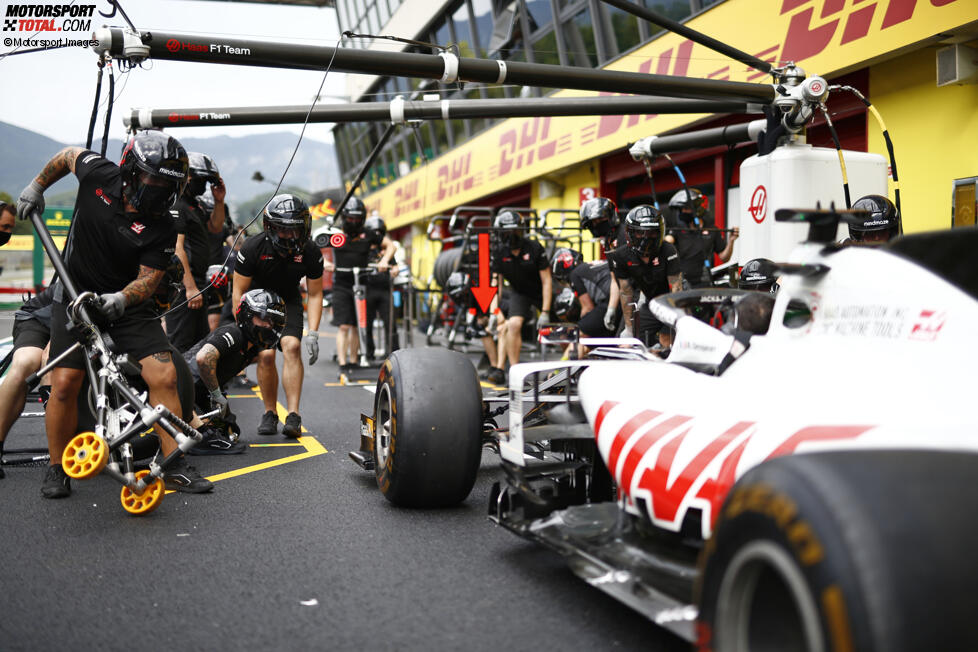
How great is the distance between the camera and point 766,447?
2.27 meters

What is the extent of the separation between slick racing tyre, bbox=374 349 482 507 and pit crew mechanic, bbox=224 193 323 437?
2.67 metres

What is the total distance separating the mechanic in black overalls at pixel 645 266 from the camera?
7.36 m

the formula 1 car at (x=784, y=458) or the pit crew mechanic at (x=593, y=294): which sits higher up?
the pit crew mechanic at (x=593, y=294)

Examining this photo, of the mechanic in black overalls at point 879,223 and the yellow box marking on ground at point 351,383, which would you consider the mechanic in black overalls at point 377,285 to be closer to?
the yellow box marking on ground at point 351,383

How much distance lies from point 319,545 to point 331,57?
11.6ft

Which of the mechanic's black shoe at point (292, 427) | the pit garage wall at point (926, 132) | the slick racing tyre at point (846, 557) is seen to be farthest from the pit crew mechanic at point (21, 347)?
the pit garage wall at point (926, 132)

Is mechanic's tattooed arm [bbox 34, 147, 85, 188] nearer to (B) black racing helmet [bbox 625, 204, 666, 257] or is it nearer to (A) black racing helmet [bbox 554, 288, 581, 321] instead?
(B) black racing helmet [bbox 625, 204, 666, 257]

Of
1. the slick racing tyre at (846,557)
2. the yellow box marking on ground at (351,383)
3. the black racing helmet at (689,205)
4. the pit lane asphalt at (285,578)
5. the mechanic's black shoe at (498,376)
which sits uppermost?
the black racing helmet at (689,205)

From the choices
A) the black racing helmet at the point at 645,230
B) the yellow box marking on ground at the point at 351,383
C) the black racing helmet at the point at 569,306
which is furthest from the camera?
the yellow box marking on ground at the point at 351,383

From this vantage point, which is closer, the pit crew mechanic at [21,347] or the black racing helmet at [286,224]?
the pit crew mechanic at [21,347]

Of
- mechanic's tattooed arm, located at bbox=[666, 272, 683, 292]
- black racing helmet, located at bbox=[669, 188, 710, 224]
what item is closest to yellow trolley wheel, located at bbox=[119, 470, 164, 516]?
mechanic's tattooed arm, located at bbox=[666, 272, 683, 292]

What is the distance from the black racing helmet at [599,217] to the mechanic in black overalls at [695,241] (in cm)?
60

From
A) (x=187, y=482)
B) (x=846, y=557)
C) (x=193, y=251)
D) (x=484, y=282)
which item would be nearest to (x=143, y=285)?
(x=187, y=482)

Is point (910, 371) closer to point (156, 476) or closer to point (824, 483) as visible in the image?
point (824, 483)
